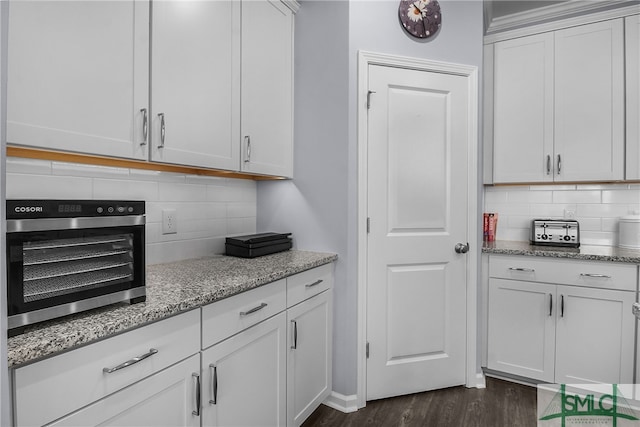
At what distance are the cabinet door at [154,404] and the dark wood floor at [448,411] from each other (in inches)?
41.5

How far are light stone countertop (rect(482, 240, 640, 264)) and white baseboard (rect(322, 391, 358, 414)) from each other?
1.33 m

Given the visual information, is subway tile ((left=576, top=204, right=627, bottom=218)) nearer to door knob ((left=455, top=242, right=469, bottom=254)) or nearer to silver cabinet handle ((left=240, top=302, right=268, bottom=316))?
door knob ((left=455, top=242, right=469, bottom=254))

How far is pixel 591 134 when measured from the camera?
8.21 ft

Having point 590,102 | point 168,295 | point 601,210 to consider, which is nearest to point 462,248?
point 601,210

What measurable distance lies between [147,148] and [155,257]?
621 millimetres

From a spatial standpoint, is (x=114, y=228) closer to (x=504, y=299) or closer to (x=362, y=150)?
(x=362, y=150)

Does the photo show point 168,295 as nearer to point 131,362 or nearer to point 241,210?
point 131,362

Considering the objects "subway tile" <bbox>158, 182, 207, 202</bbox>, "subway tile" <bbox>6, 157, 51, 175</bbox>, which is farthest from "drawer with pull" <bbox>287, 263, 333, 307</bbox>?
"subway tile" <bbox>6, 157, 51, 175</bbox>

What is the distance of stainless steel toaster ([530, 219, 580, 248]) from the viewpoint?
260 cm

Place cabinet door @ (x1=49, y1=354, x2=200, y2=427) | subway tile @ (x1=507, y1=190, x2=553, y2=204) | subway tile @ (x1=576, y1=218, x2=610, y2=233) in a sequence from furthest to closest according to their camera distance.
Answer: subway tile @ (x1=507, y1=190, x2=553, y2=204), subway tile @ (x1=576, y1=218, x2=610, y2=233), cabinet door @ (x1=49, y1=354, x2=200, y2=427)

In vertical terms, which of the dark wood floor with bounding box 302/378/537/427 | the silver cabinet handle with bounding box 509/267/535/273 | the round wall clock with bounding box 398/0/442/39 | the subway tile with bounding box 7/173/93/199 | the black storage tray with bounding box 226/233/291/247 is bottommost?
the dark wood floor with bounding box 302/378/537/427

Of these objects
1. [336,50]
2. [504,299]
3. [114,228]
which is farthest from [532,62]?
[114,228]

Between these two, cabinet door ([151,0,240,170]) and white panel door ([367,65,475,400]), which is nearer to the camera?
cabinet door ([151,0,240,170])

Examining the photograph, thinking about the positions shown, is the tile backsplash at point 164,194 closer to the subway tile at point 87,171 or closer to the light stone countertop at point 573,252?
the subway tile at point 87,171
